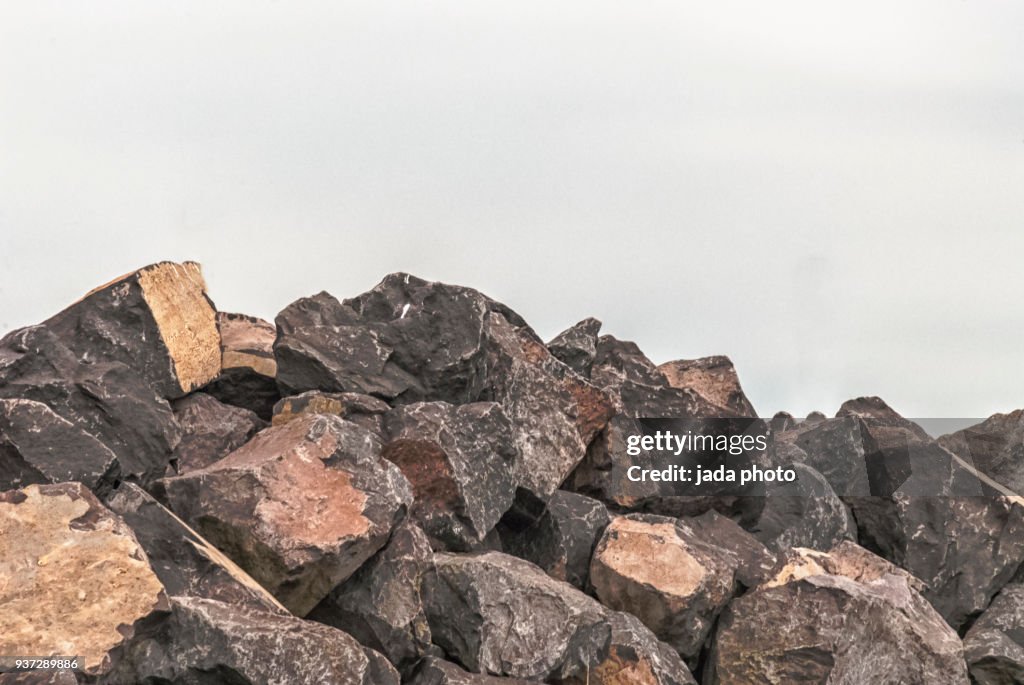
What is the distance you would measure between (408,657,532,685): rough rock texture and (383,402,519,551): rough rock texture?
127 cm

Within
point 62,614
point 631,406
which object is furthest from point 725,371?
point 62,614

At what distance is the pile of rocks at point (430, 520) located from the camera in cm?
A: 681

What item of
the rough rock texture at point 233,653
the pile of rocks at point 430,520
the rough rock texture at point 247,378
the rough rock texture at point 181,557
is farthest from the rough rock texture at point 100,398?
the rough rock texture at point 233,653

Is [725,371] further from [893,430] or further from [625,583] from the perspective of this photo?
[625,583]

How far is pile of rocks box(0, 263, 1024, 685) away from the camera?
6.81m

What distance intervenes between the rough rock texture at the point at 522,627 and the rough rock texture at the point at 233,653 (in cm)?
137

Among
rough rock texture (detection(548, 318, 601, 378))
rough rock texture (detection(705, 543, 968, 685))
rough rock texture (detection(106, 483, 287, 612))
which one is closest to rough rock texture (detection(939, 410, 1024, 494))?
rough rock texture (detection(548, 318, 601, 378))

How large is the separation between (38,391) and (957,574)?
27.5ft

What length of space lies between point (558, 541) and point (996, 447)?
7107mm

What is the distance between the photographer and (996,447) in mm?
14750

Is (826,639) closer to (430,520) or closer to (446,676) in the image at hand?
(430,520)

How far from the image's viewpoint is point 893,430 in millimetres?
13539

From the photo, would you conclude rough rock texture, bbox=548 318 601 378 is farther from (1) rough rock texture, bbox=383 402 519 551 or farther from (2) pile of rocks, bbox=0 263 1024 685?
(1) rough rock texture, bbox=383 402 519 551

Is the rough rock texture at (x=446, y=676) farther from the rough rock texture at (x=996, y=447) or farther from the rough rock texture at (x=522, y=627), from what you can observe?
the rough rock texture at (x=996, y=447)
